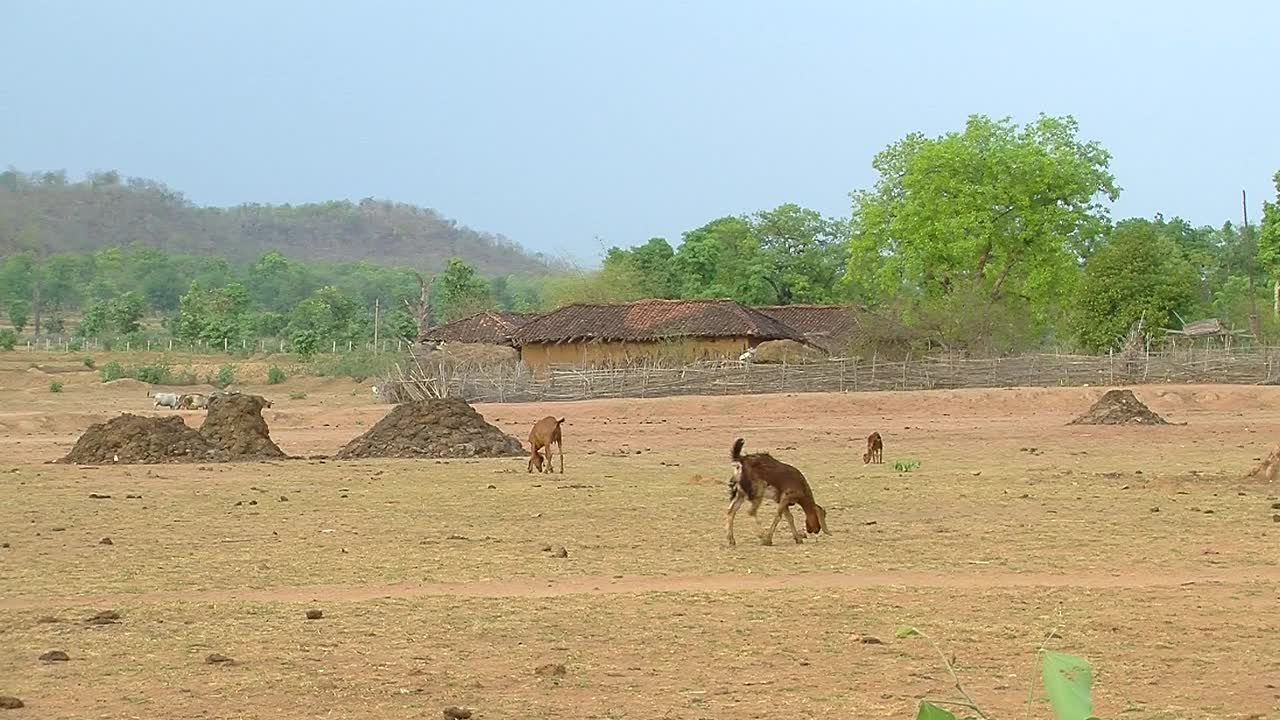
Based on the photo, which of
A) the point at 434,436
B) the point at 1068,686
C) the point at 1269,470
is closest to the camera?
the point at 1068,686

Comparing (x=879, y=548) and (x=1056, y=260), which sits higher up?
(x=1056, y=260)

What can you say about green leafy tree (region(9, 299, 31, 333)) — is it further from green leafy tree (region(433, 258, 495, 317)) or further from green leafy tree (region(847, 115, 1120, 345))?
green leafy tree (region(847, 115, 1120, 345))

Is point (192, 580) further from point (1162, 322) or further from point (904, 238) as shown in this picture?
point (904, 238)

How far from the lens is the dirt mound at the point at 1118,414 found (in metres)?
34.6

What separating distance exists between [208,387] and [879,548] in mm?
54942

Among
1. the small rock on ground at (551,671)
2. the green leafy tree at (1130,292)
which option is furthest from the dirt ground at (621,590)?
the green leafy tree at (1130,292)

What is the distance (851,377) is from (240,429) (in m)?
26.3

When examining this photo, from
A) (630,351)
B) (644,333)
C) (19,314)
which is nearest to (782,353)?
(644,333)

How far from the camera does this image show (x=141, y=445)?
88.8 ft

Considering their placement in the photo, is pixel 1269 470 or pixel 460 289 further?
pixel 460 289

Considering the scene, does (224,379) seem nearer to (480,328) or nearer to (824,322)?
(480,328)

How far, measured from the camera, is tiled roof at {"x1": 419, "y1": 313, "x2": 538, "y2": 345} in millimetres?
64188

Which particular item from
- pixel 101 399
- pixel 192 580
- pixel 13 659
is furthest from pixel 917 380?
pixel 13 659

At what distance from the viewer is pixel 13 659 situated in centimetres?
922
